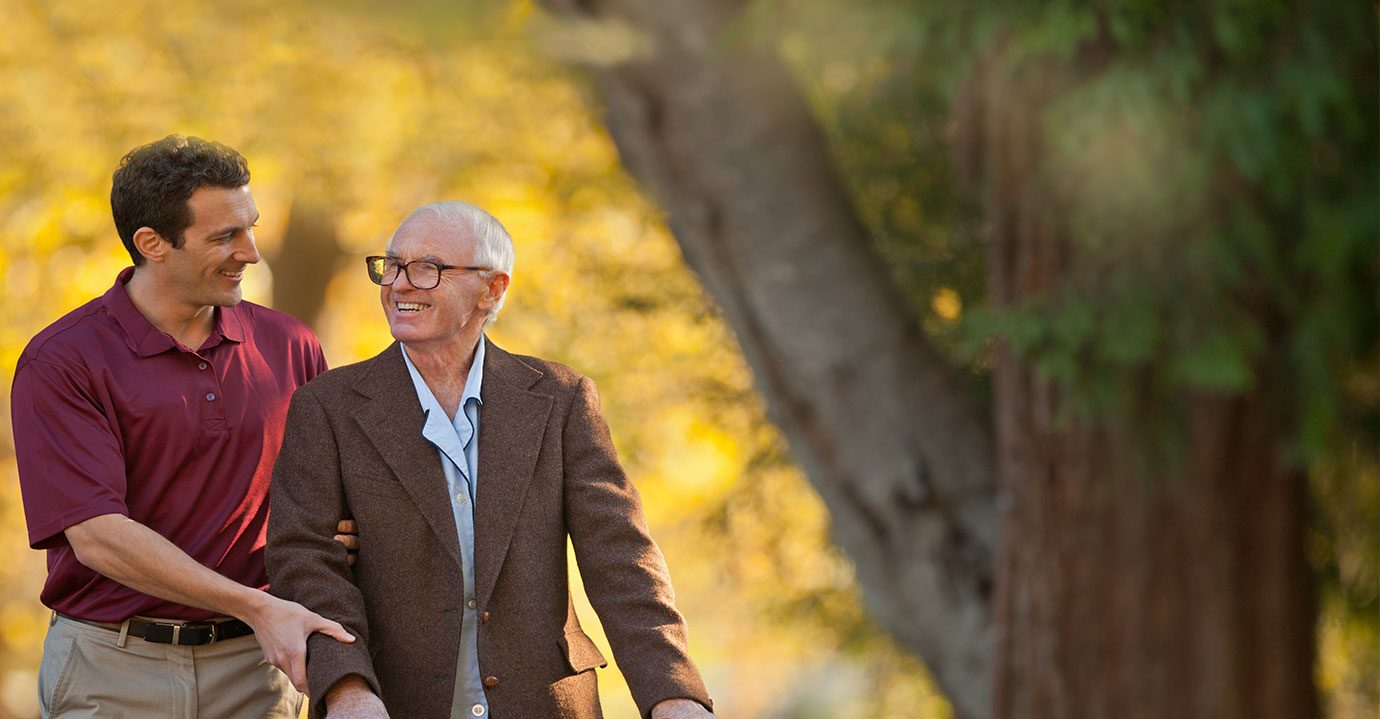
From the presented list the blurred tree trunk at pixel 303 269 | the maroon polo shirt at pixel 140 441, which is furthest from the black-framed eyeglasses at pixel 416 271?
the blurred tree trunk at pixel 303 269

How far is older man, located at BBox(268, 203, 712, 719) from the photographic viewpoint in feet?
8.74

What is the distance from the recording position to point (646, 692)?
8.82 feet

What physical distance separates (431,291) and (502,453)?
30 centimetres

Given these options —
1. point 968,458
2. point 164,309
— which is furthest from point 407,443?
point 968,458

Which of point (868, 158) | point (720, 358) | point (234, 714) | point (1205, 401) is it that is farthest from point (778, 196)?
point (234, 714)

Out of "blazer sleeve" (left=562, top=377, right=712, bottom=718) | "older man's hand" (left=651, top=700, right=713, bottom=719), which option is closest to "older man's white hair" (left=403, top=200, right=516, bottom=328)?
"blazer sleeve" (left=562, top=377, right=712, bottom=718)

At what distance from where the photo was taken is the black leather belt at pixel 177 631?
296 centimetres

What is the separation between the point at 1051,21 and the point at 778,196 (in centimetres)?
159

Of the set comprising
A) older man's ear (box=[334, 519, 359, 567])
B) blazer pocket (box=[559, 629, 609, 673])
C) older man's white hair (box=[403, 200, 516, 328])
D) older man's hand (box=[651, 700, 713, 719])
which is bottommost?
older man's hand (box=[651, 700, 713, 719])

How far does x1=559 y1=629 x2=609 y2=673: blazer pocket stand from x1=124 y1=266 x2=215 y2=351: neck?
3.04 feet

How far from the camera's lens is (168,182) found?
2.96 m

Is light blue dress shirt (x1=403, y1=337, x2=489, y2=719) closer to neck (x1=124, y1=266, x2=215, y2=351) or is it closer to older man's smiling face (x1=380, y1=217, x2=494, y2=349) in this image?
older man's smiling face (x1=380, y1=217, x2=494, y2=349)

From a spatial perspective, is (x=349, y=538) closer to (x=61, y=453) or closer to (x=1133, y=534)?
(x=61, y=453)

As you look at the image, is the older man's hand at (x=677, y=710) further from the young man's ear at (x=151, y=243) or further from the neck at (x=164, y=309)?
the young man's ear at (x=151, y=243)
